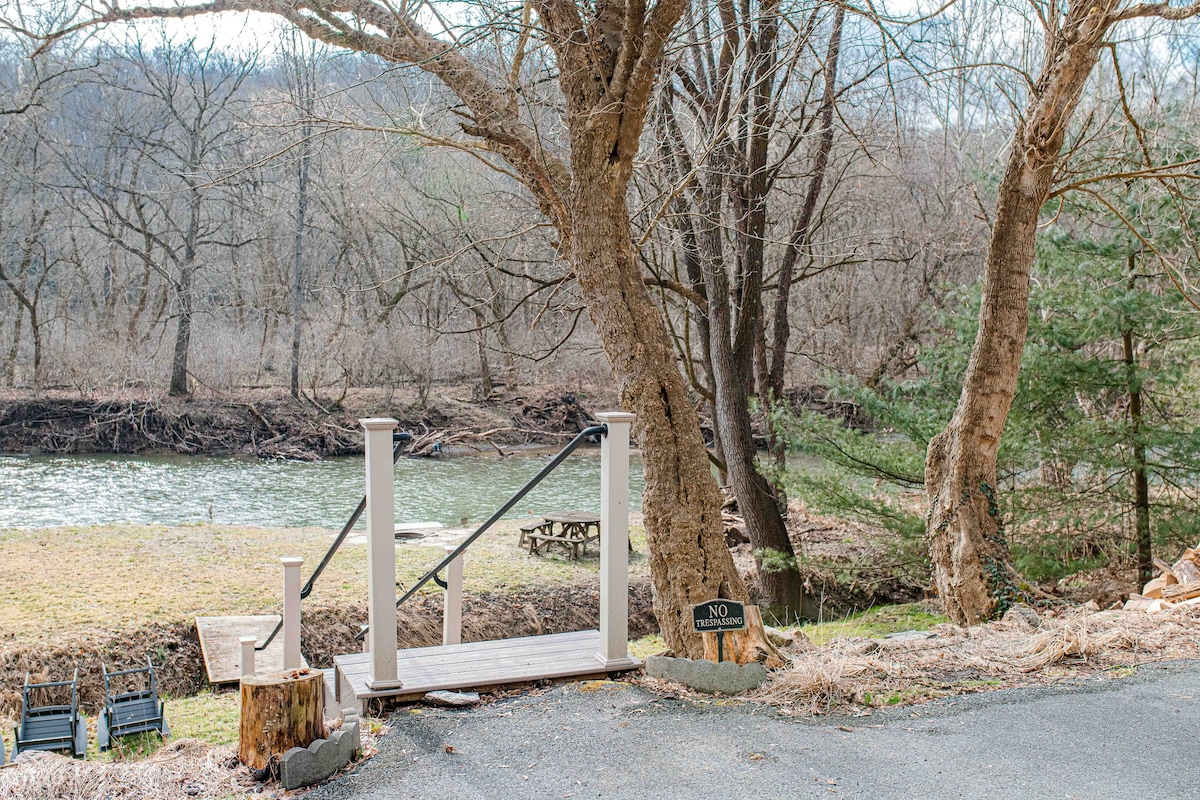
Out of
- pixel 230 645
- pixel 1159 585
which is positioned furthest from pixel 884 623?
pixel 230 645

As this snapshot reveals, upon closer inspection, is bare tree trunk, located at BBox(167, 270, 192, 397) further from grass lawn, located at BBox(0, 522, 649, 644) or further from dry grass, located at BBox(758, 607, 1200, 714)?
dry grass, located at BBox(758, 607, 1200, 714)

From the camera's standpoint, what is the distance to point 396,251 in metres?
33.1

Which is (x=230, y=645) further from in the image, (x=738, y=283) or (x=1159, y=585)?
(x=1159, y=585)

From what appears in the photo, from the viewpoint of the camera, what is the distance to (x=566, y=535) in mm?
13164

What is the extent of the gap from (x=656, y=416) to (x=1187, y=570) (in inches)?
195

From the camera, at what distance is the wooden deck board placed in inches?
307

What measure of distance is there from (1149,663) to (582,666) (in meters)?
2.99

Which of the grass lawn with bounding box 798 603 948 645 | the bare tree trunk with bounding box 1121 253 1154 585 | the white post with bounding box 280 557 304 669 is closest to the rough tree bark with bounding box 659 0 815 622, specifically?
the grass lawn with bounding box 798 603 948 645

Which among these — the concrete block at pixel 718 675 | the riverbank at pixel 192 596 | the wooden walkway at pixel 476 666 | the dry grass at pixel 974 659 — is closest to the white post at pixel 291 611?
the wooden walkway at pixel 476 666

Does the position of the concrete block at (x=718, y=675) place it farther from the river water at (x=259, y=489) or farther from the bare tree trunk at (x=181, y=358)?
the bare tree trunk at (x=181, y=358)

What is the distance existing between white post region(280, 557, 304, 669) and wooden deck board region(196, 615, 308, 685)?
3.57ft

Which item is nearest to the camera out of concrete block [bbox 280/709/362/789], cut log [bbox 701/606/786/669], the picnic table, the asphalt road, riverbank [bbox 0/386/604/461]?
the asphalt road

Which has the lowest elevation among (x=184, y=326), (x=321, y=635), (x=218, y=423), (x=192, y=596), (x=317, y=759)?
(x=321, y=635)

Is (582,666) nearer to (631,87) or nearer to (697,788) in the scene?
(697,788)
